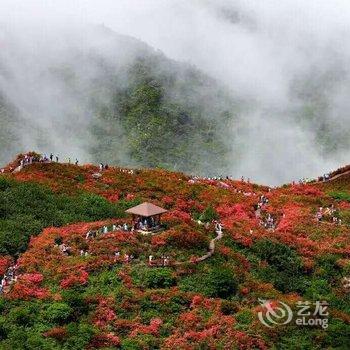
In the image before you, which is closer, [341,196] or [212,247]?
[212,247]

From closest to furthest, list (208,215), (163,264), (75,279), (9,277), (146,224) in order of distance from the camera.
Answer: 1. (75,279)
2. (9,277)
3. (163,264)
4. (146,224)
5. (208,215)

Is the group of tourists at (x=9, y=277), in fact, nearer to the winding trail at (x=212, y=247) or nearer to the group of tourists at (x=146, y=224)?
the group of tourists at (x=146, y=224)

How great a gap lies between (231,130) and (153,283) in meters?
118

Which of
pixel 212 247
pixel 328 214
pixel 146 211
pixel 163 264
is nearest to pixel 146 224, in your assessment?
pixel 146 211

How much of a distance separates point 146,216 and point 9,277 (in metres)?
11.6

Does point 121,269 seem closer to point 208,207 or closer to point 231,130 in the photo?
point 208,207

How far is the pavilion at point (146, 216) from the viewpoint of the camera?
49.2m

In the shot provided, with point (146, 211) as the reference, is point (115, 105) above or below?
above

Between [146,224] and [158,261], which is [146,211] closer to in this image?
[146,224]

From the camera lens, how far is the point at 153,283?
42031mm

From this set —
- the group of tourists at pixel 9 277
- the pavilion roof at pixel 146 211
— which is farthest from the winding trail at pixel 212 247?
the group of tourists at pixel 9 277

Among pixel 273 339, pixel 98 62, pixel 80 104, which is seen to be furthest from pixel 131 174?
pixel 98 62

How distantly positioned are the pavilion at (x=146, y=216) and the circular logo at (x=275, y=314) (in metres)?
13.5

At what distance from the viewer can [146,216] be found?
4894 centimetres
